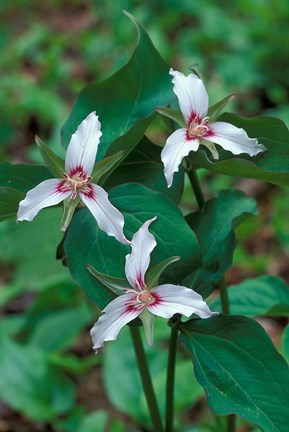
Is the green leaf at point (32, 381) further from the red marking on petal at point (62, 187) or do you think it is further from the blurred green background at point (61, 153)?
the red marking on petal at point (62, 187)

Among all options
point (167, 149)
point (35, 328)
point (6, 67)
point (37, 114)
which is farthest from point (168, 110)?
point (6, 67)

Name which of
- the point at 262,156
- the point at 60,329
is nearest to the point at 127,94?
the point at 262,156

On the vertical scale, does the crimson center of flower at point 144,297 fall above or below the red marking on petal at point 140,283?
below

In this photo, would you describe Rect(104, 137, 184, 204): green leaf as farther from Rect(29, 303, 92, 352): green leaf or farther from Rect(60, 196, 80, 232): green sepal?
Rect(29, 303, 92, 352): green leaf

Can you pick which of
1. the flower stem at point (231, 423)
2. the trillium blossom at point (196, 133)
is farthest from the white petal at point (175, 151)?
the flower stem at point (231, 423)

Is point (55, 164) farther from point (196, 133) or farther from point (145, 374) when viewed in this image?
point (145, 374)
